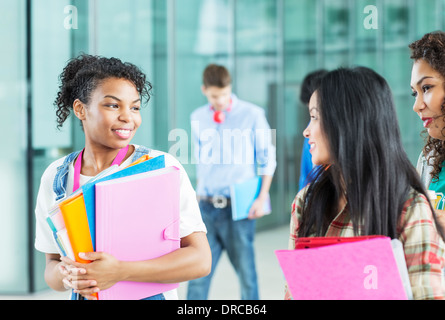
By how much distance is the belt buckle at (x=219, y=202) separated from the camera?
362cm

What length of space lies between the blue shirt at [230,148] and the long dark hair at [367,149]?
2373mm

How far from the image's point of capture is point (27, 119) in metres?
4.51

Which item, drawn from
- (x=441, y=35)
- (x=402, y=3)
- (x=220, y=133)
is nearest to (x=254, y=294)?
(x=220, y=133)

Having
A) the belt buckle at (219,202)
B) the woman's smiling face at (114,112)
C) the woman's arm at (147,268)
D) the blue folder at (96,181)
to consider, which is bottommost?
the woman's arm at (147,268)

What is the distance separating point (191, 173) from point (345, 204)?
4.52 meters

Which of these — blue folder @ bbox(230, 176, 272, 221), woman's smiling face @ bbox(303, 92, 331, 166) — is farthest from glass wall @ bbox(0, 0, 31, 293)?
woman's smiling face @ bbox(303, 92, 331, 166)

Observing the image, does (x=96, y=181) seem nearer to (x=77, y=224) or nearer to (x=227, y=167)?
(x=77, y=224)

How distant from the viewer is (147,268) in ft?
4.30

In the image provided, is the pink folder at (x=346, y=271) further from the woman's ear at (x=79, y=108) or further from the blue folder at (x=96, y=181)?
the woman's ear at (x=79, y=108)

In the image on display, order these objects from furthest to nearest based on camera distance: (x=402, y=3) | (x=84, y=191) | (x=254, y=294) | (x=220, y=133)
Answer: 1. (x=402, y=3)
2. (x=220, y=133)
3. (x=254, y=294)
4. (x=84, y=191)

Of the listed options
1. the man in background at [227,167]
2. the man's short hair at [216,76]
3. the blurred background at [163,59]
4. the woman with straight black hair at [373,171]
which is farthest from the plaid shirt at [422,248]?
the man's short hair at [216,76]

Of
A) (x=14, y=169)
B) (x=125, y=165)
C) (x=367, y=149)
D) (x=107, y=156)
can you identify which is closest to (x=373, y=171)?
(x=367, y=149)

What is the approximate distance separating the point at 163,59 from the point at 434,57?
4.26m

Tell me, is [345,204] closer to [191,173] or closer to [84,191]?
[84,191]
